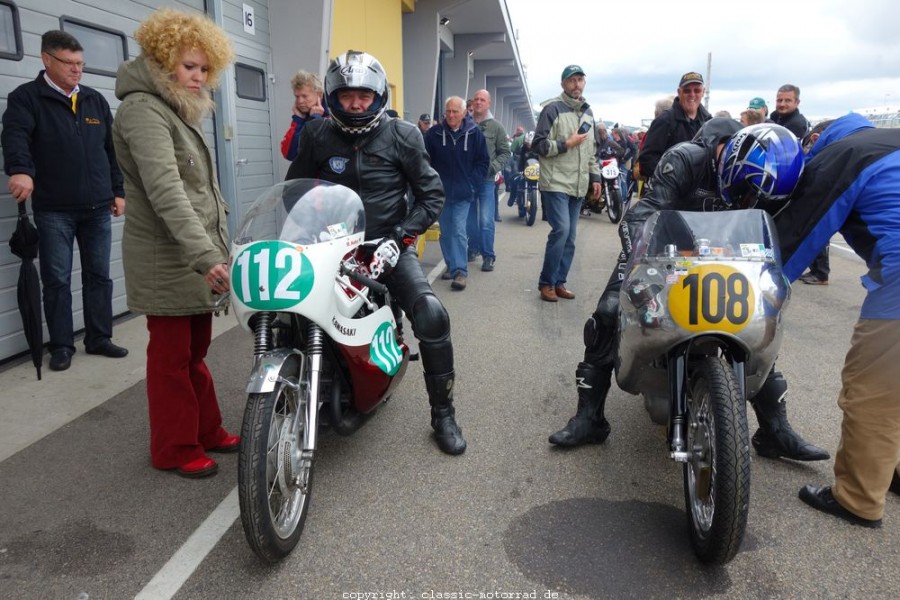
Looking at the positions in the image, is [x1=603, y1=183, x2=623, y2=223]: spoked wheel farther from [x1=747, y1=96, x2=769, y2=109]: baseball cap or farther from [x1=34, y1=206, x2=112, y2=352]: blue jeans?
[x1=34, y1=206, x2=112, y2=352]: blue jeans

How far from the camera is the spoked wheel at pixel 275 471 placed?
2.26 m

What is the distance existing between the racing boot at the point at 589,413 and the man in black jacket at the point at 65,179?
3249mm

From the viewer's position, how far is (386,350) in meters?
3.09

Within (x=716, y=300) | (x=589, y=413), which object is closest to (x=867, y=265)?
(x=716, y=300)

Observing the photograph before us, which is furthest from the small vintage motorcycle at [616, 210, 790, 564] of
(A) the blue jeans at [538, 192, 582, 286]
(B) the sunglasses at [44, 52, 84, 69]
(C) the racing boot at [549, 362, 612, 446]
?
(B) the sunglasses at [44, 52, 84, 69]

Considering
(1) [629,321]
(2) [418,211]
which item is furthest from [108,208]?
(1) [629,321]

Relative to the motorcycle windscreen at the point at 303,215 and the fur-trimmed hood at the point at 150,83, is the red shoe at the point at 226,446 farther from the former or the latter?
the fur-trimmed hood at the point at 150,83

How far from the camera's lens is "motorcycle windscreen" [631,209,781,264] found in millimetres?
2557

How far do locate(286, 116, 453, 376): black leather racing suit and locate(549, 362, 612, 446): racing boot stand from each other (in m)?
0.68

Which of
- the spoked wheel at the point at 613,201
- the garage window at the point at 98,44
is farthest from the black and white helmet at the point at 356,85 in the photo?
the spoked wheel at the point at 613,201

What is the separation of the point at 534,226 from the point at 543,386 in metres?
9.06

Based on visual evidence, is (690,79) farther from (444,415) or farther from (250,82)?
(250,82)

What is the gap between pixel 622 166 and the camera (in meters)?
14.6

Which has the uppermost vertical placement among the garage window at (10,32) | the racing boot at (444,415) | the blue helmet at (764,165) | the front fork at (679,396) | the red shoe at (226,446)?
the garage window at (10,32)
